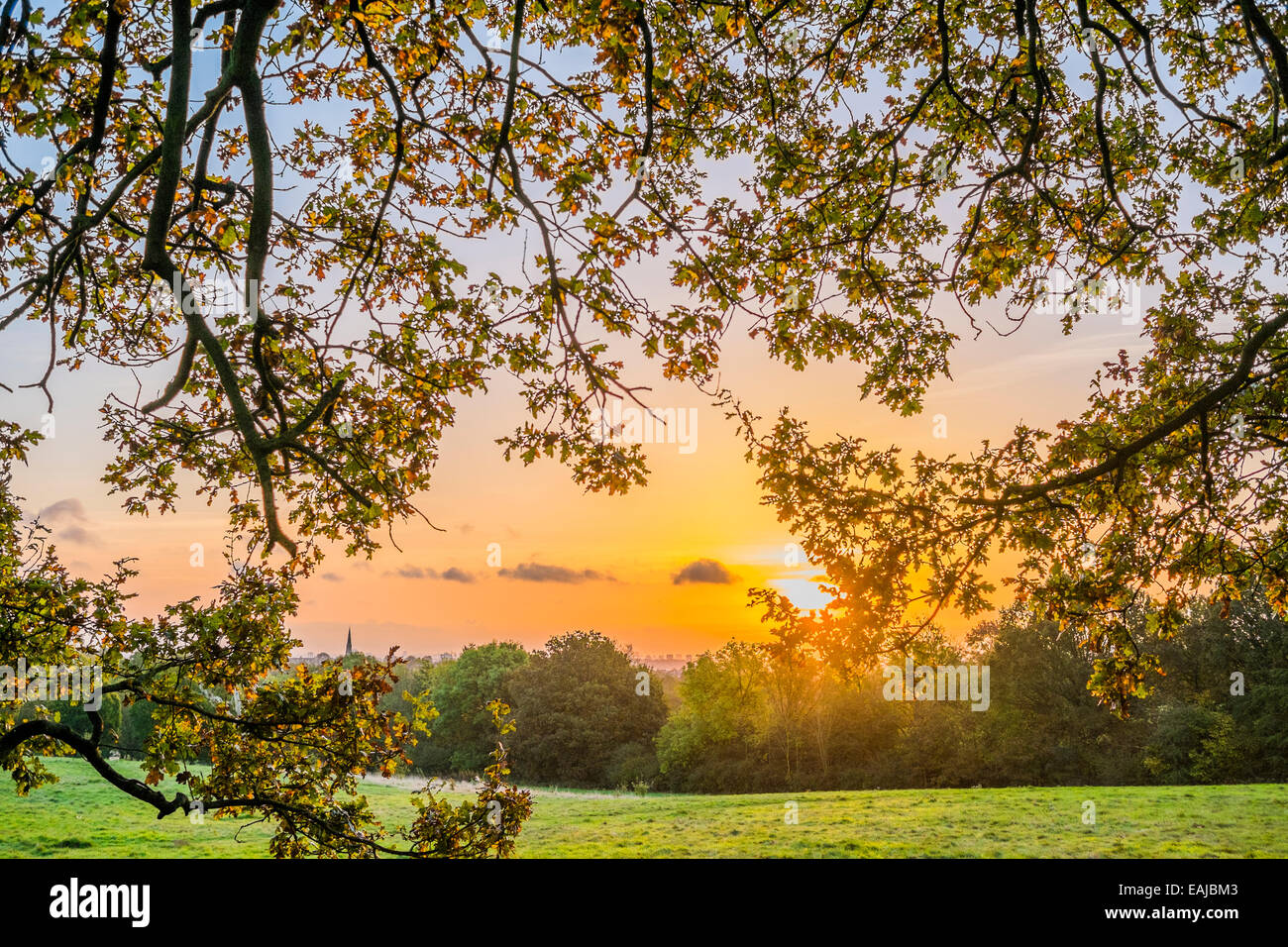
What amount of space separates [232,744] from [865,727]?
154ft

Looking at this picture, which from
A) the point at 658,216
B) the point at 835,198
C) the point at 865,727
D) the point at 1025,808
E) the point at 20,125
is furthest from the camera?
the point at 865,727

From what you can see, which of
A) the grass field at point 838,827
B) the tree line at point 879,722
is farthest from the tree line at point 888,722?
the grass field at point 838,827

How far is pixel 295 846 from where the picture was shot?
6.61 meters

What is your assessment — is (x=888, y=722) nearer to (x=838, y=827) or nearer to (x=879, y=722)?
(x=879, y=722)

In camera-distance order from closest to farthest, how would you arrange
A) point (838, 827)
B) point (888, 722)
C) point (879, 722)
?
1. point (838, 827)
2. point (879, 722)
3. point (888, 722)

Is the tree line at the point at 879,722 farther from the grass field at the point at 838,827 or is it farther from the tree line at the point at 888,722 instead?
the grass field at the point at 838,827

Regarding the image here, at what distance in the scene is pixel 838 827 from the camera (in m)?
22.1

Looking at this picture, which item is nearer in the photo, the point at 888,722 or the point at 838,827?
the point at 838,827

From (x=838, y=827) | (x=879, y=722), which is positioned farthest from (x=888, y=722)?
(x=838, y=827)

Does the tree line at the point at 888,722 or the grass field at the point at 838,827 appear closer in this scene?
the grass field at the point at 838,827

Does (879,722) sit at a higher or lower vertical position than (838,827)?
lower

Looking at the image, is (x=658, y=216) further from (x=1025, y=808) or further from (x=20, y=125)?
(x=1025, y=808)

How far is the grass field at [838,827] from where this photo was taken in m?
18.1
